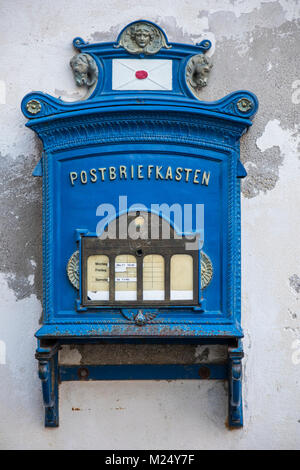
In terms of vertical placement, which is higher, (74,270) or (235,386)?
(74,270)

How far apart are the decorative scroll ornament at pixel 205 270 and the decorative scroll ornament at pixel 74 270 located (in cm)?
62

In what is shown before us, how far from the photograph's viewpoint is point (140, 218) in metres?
2.43

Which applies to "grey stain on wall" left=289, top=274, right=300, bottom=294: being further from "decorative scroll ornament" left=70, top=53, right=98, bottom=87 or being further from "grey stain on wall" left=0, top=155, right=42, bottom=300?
"decorative scroll ornament" left=70, top=53, right=98, bottom=87

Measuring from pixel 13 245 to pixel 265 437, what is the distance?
177 cm

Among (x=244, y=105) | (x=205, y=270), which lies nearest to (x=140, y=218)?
(x=205, y=270)

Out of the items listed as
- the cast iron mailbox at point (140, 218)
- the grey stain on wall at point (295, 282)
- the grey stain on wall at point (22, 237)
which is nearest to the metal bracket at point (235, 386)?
the cast iron mailbox at point (140, 218)

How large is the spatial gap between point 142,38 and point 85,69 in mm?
353

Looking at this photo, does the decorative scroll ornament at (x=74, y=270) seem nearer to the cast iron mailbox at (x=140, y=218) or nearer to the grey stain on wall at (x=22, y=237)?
the cast iron mailbox at (x=140, y=218)

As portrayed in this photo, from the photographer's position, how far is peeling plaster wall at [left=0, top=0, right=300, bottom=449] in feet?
9.00

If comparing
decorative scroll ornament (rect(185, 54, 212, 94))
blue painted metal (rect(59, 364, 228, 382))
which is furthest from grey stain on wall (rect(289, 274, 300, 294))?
decorative scroll ornament (rect(185, 54, 212, 94))

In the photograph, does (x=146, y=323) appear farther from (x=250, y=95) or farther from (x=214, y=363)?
(x=250, y=95)

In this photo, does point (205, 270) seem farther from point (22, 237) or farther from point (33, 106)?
point (33, 106)

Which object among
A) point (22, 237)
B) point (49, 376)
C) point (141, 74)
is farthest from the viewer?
point (22, 237)

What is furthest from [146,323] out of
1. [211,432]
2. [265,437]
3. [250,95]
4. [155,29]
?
[155,29]
